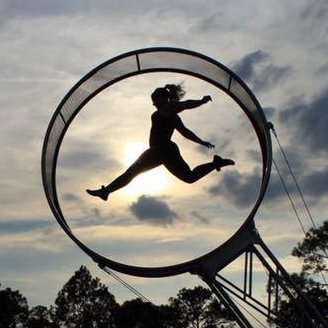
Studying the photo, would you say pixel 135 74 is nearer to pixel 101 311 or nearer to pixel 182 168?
pixel 182 168

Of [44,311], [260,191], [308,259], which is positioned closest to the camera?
[260,191]

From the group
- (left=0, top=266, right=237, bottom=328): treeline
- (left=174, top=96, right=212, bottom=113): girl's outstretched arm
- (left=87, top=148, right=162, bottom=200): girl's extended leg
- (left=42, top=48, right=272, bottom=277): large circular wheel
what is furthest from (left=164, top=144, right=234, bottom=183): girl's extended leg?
(left=0, top=266, right=237, bottom=328): treeline

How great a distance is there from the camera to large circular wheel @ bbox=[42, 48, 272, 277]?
39.3 ft

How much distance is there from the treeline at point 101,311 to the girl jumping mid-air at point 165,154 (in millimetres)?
52921

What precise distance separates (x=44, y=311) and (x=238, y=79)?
6152 centimetres

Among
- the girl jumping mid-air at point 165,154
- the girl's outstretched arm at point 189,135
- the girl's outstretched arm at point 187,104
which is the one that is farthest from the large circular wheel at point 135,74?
the girl's outstretched arm at point 189,135

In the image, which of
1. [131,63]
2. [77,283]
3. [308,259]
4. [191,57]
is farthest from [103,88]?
[77,283]

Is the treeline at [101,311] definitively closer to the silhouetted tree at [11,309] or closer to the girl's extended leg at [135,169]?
the silhouetted tree at [11,309]

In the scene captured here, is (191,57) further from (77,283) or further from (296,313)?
(77,283)

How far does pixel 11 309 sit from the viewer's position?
67812 mm

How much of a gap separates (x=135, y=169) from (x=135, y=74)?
1.92 meters

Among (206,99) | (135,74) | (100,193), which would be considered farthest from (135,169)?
(206,99)

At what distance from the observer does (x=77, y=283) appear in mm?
64812

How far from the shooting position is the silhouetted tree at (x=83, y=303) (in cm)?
6431
